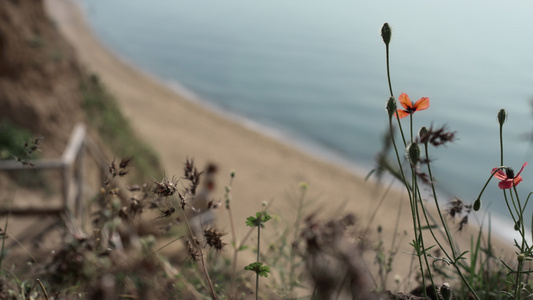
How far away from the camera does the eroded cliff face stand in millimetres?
9750

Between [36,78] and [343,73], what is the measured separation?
3425 centimetres

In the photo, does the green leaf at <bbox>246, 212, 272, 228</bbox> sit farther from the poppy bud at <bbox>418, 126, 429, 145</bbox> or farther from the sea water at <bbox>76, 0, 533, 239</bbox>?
the sea water at <bbox>76, 0, 533, 239</bbox>

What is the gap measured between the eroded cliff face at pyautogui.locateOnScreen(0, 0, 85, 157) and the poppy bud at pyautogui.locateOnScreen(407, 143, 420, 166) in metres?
8.77

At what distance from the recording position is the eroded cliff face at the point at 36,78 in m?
9.75

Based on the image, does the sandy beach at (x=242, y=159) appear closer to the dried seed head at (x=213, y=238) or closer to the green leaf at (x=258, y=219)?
the green leaf at (x=258, y=219)

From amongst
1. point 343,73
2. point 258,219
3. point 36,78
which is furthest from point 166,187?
point 343,73

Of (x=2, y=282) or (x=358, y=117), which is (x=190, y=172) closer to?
(x=2, y=282)

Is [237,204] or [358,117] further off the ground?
[358,117]

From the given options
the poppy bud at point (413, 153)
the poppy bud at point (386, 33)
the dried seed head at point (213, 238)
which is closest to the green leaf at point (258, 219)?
the dried seed head at point (213, 238)

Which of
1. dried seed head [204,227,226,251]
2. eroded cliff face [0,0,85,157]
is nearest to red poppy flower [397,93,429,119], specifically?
dried seed head [204,227,226,251]

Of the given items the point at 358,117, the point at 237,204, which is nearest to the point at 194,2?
the point at 358,117

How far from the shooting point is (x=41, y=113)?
9.91 meters

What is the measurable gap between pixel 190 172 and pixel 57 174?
340 inches

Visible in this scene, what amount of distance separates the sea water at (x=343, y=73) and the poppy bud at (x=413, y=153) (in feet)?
42.6
